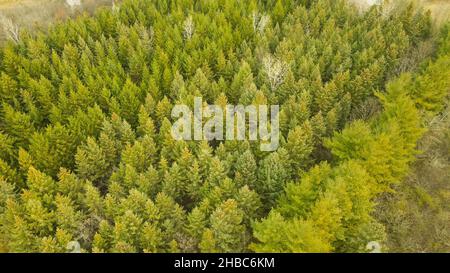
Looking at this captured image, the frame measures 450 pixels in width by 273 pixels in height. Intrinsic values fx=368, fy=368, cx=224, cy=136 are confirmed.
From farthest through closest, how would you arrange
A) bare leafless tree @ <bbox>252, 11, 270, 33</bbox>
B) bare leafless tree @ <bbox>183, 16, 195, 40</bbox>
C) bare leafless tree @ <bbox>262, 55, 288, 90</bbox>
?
bare leafless tree @ <bbox>252, 11, 270, 33</bbox>, bare leafless tree @ <bbox>183, 16, 195, 40</bbox>, bare leafless tree @ <bbox>262, 55, 288, 90</bbox>

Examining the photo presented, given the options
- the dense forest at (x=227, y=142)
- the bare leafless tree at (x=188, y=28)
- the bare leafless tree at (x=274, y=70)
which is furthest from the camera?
the bare leafless tree at (x=188, y=28)

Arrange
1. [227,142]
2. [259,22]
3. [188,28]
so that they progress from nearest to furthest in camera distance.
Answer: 1. [227,142]
2. [188,28]
3. [259,22]

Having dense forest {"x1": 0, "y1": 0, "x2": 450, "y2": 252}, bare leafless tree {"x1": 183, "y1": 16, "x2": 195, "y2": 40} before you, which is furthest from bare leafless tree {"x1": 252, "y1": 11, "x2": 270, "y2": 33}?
bare leafless tree {"x1": 183, "y1": 16, "x2": 195, "y2": 40}

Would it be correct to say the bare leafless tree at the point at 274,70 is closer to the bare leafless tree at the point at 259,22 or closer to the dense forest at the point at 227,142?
the dense forest at the point at 227,142

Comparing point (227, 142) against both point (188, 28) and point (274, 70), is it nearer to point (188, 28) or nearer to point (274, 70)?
point (274, 70)

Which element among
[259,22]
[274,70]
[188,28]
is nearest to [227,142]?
[274,70]

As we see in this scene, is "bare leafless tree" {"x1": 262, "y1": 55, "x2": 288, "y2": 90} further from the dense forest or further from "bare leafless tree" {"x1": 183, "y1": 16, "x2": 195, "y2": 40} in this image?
"bare leafless tree" {"x1": 183, "y1": 16, "x2": 195, "y2": 40}

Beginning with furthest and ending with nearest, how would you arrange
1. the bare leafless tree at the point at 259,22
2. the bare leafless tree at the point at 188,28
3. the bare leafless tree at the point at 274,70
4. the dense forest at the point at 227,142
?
the bare leafless tree at the point at 259,22 → the bare leafless tree at the point at 188,28 → the bare leafless tree at the point at 274,70 → the dense forest at the point at 227,142

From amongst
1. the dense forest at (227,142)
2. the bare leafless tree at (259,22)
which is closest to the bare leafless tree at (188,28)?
the dense forest at (227,142)

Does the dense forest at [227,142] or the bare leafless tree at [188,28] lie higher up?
the bare leafless tree at [188,28]
